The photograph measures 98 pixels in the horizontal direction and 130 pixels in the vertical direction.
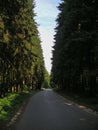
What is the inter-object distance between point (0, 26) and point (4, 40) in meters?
2.96

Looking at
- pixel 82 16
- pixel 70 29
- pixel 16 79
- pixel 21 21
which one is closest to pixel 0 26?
pixel 21 21

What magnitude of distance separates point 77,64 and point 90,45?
410 cm

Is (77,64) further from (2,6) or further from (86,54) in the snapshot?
(2,6)

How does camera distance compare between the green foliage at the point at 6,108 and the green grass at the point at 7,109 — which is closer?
the green grass at the point at 7,109

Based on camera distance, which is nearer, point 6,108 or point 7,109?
point 7,109

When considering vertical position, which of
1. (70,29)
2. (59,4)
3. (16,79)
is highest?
(59,4)

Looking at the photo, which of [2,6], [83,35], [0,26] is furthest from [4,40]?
[83,35]

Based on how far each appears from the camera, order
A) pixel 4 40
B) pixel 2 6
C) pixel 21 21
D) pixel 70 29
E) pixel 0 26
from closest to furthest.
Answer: pixel 2 6 → pixel 0 26 → pixel 4 40 → pixel 21 21 → pixel 70 29

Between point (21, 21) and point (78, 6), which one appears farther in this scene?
point (78, 6)

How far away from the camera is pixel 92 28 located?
3616cm

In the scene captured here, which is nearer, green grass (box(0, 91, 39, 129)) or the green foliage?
green grass (box(0, 91, 39, 129))

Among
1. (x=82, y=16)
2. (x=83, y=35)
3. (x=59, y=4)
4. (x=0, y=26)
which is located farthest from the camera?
(x=59, y=4)

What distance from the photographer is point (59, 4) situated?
5428 centimetres

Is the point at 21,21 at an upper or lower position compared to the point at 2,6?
upper
